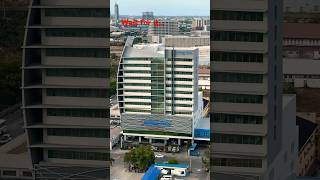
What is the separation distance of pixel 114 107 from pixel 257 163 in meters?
74.3

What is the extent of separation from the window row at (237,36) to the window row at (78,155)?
1417cm

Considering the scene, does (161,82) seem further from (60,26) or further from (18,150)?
(60,26)

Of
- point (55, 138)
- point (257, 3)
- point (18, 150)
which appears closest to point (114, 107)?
point (18, 150)

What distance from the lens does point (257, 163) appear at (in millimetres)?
43062

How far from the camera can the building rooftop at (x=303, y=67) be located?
12412 centimetres

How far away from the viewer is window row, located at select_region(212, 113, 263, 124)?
140 ft

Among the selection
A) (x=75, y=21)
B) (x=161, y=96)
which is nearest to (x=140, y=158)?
(x=161, y=96)

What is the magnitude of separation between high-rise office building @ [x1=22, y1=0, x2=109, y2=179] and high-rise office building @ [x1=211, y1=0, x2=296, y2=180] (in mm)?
9623

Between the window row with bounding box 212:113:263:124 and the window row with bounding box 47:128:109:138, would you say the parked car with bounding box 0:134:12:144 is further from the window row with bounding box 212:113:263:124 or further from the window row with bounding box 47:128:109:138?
the window row with bounding box 212:113:263:124

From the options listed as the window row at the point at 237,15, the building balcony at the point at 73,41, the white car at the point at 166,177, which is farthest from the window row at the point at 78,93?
the white car at the point at 166,177

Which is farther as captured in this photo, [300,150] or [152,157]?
[152,157]

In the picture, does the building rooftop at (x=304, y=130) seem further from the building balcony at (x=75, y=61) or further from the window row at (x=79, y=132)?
the building balcony at (x=75, y=61)

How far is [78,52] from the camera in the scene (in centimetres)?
4350

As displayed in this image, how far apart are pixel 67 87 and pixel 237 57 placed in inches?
586
